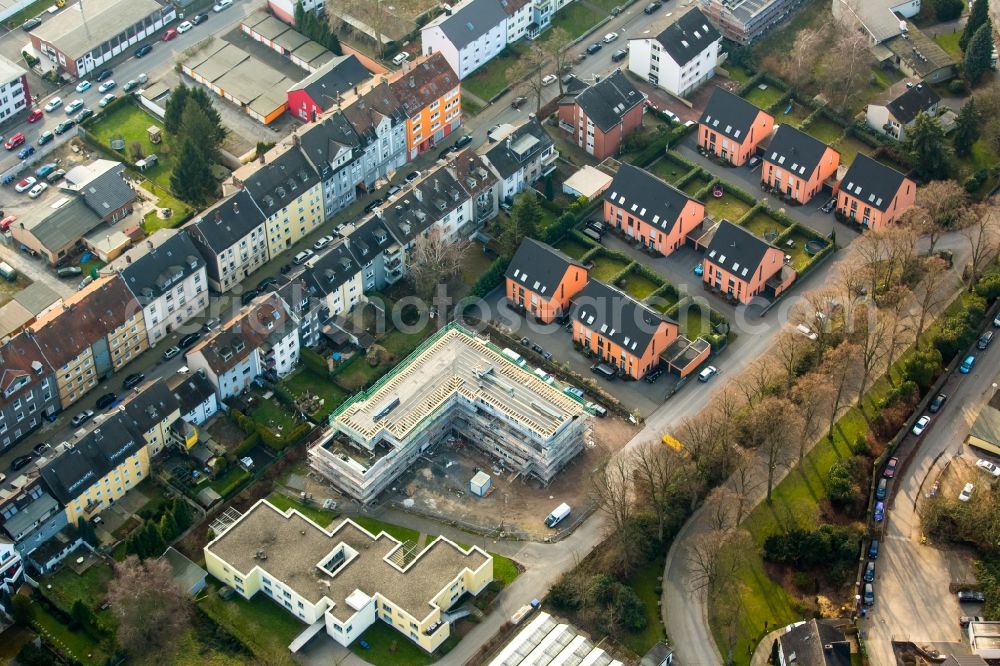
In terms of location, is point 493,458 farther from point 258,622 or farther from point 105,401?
point 105,401

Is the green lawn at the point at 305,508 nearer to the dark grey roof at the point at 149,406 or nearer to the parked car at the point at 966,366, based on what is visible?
the dark grey roof at the point at 149,406

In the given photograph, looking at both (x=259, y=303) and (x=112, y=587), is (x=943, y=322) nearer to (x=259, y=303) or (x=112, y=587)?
(x=259, y=303)

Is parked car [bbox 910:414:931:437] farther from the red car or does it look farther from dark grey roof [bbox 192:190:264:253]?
dark grey roof [bbox 192:190:264:253]

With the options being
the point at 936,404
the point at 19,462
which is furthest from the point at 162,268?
the point at 936,404

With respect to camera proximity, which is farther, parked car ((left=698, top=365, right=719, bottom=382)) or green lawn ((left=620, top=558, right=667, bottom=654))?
parked car ((left=698, top=365, right=719, bottom=382))

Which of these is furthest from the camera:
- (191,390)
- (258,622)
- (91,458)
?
(191,390)

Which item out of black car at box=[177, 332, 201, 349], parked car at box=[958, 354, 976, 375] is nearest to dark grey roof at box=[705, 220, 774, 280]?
parked car at box=[958, 354, 976, 375]
